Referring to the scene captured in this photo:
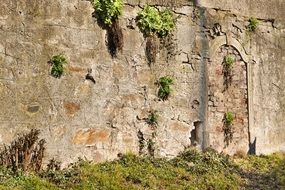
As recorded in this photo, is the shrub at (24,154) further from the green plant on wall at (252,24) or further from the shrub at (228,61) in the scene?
the green plant on wall at (252,24)

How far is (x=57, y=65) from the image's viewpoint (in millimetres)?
8094

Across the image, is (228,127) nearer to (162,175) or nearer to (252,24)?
(252,24)

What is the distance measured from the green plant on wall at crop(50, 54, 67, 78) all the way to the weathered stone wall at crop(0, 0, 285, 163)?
7 cm

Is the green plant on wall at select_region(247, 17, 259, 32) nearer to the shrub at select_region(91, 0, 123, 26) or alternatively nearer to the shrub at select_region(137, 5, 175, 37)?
the shrub at select_region(137, 5, 175, 37)

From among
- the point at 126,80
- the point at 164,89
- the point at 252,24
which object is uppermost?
the point at 252,24

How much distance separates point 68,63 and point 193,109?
9.01 ft

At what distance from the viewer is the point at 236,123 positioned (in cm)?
1052

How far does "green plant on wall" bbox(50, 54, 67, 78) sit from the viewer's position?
8.08 metres

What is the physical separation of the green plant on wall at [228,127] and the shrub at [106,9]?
316cm

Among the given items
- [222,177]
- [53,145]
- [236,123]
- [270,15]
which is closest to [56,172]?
[53,145]

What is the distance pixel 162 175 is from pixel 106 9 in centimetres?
291

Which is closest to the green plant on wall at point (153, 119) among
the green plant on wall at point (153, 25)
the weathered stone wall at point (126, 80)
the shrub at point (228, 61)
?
the weathered stone wall at point (126, 80)

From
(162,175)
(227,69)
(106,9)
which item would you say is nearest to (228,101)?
(227,69)

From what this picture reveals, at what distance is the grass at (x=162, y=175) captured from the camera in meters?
7.32
